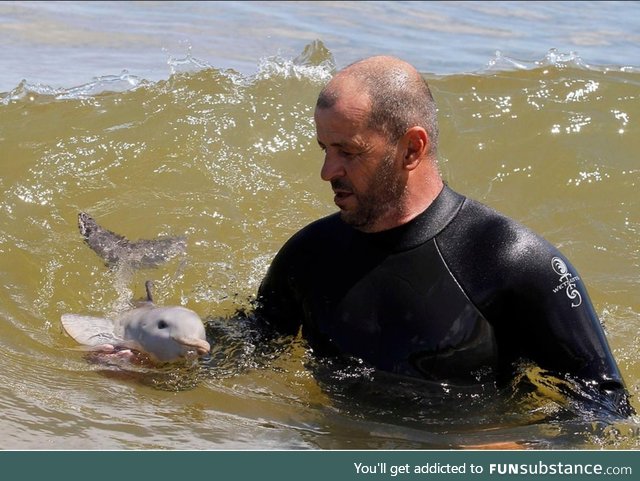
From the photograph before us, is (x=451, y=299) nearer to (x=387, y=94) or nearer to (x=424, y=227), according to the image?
(x=424, y=227)

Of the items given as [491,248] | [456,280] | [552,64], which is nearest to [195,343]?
[456,280]

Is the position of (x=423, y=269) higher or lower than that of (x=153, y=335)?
higher

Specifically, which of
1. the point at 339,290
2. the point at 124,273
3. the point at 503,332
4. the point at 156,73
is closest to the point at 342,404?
the point at 339,290

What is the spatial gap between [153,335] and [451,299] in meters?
1.15

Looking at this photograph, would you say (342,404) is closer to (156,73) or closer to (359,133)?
(359,133)

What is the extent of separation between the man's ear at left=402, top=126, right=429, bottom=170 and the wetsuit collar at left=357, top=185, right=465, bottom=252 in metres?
0.17

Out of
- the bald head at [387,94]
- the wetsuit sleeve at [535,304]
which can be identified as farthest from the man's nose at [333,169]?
the wetsuit sleeve at [535,304]

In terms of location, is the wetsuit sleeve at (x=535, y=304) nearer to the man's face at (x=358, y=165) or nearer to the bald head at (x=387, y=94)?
the man's face at (x=358, y=165)

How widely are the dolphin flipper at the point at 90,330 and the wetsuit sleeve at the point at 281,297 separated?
61 centimetres

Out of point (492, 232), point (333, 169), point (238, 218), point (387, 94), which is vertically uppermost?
point (387, 94)

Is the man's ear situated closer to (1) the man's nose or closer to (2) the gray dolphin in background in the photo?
(1) the man's nose

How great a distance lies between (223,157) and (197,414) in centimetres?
345

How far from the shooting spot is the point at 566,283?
12.9ft
